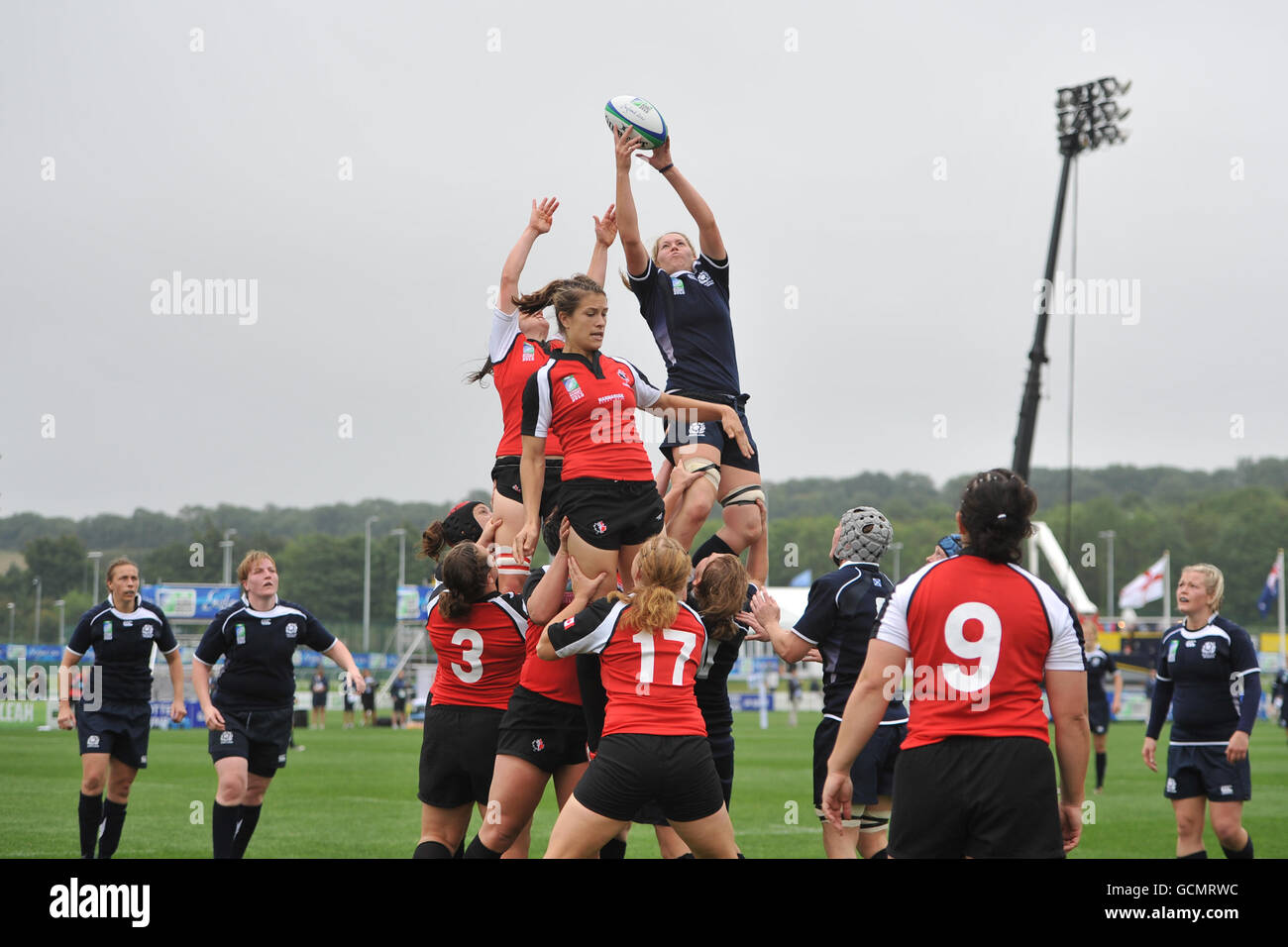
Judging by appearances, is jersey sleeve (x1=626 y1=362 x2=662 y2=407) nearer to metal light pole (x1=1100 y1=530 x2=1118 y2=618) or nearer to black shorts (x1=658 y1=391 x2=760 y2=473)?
black shorts (x1=658 y1=391 x2=760 y2=473)

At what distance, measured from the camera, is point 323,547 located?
3920 inches

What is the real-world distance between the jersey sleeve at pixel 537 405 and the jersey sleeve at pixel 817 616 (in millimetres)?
1998

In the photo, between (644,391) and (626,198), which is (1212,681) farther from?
(626,198)

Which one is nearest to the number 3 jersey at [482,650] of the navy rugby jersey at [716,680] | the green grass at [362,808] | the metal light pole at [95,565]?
the navy rugby jersey at [716,680]

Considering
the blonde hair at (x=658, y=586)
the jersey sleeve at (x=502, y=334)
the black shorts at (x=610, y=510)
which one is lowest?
the blonde hair at (x=658, y=586)

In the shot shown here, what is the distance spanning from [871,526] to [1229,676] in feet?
15.6

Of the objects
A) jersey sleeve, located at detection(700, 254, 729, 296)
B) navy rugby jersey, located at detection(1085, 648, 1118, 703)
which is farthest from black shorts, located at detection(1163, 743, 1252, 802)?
navy rugby jersey, located at detection(1085, 648, 1118, 703)

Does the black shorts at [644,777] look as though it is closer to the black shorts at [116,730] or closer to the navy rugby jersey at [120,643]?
the black shorts at [116,730]

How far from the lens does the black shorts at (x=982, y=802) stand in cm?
527

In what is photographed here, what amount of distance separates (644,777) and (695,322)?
3.76 m

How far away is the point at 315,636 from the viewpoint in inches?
448

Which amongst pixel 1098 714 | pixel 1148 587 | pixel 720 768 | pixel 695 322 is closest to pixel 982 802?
pixel 720 768

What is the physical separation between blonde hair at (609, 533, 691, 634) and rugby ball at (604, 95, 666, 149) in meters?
3.02

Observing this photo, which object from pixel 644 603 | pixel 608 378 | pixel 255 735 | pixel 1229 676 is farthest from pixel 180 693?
pixel 1229 676
